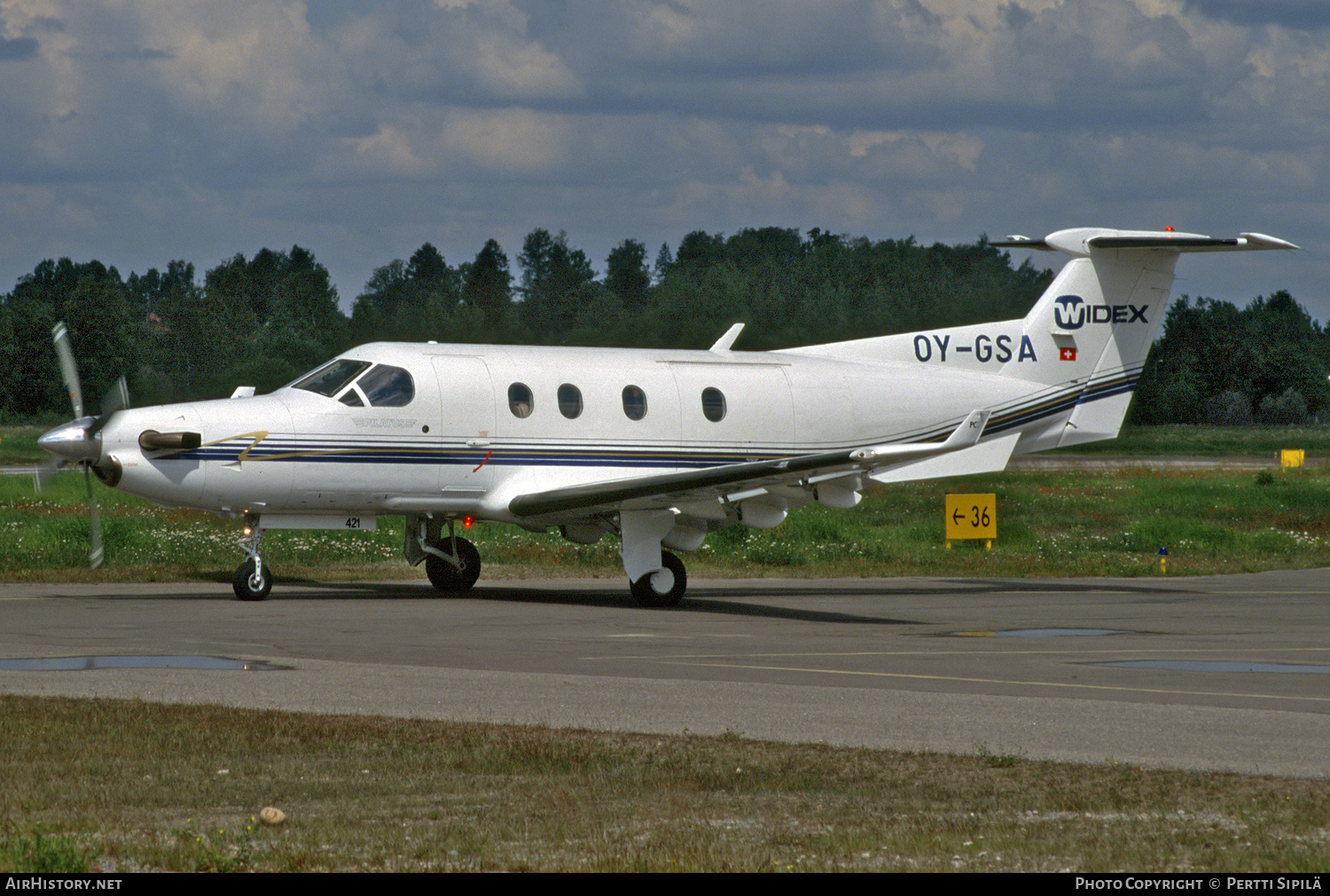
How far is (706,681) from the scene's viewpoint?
44.5 feet

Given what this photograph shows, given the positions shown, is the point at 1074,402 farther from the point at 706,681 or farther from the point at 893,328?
the point at 706,681

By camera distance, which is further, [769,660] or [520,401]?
[520,401]

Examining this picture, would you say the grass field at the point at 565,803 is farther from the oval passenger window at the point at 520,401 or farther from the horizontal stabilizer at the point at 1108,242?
the horizontal stabilizer at the point at 1108,242

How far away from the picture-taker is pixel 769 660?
15414 millimetres

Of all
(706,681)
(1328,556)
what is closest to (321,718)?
(706,681)

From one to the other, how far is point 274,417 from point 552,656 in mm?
7245

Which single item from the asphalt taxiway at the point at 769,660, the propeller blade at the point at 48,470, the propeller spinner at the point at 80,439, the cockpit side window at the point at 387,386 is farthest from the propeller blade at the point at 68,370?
the cockpit side window at the point at 387,386

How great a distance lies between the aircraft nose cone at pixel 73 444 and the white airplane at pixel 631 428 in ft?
0.08

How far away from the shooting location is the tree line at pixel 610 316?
110 feet

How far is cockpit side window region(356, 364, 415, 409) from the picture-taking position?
21406 mm

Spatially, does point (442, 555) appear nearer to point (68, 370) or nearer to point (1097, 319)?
point (68, 370)

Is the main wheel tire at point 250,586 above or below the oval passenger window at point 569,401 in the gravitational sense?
below

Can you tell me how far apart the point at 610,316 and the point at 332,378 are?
48.8 ft

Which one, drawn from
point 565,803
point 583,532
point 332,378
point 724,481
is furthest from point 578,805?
point 583,532
